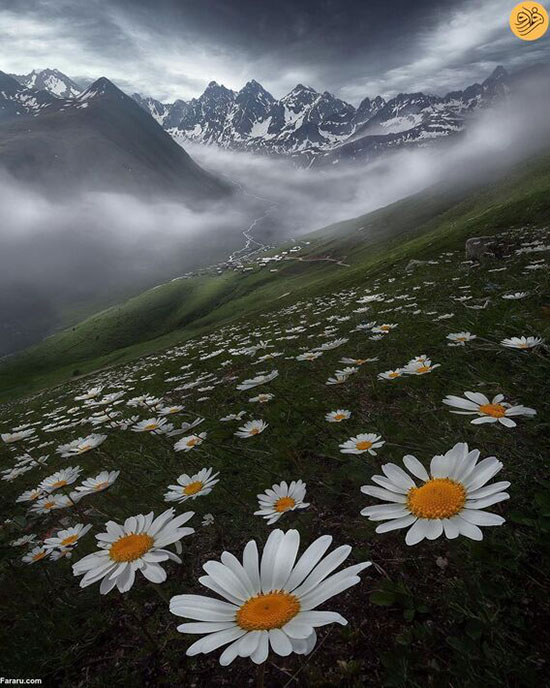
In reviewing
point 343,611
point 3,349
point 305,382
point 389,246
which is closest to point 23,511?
point 305,382

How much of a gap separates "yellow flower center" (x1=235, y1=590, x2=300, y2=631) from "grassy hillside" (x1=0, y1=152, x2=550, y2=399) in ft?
186

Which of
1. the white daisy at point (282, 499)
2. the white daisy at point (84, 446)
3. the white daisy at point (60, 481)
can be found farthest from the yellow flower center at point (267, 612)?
the white daisy at point (84, 446)

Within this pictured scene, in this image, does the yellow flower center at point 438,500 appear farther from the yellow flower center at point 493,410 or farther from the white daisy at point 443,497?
the yellow flower center at point 493,410

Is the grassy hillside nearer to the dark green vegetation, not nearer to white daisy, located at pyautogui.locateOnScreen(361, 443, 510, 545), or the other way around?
the dark green vegetation

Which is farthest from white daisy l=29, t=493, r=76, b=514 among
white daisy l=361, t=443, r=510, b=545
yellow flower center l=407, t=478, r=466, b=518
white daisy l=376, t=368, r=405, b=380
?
white daisy l=376, t=368, r=405, b=380

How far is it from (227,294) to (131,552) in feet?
319

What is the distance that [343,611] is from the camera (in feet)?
8.10

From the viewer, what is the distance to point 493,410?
256 centimetres

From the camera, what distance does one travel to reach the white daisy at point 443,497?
1.62 m

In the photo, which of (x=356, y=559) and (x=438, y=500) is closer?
(x=438, y=500)

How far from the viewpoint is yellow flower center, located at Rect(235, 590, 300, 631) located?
1.43 metres

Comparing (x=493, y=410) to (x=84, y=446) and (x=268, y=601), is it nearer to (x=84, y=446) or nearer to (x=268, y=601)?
(x=268, y=601)

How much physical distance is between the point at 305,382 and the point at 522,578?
5219mm

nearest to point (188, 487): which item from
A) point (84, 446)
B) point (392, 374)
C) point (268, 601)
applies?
point (84, 446)
